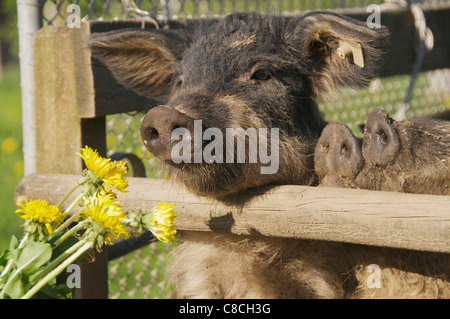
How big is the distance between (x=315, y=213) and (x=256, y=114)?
0.62 m

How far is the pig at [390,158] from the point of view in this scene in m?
1.97

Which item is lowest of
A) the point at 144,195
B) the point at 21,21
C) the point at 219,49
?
the point at 144,195

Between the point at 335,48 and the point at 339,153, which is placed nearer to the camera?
the point at 339,153

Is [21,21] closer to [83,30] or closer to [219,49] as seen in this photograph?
[83,30]

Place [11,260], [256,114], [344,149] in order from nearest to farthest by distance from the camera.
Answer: [11,260], [344,149], [256,114]

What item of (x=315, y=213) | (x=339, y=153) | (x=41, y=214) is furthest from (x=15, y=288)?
(x=339, y=153)

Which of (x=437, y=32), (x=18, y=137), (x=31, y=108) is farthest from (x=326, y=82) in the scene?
(x=18, y=137)

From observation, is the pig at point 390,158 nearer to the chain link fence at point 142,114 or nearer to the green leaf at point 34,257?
the chain link fence at point 142,114

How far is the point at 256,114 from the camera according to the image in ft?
7.72

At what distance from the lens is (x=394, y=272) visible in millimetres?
2260

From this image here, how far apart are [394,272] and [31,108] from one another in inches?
69.3

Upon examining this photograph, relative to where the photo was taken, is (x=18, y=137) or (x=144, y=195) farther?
(x=18, y=137)

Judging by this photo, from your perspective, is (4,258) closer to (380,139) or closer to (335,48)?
(380,139)

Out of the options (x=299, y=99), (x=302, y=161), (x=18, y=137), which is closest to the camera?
Answer: (x=302, y=161)
